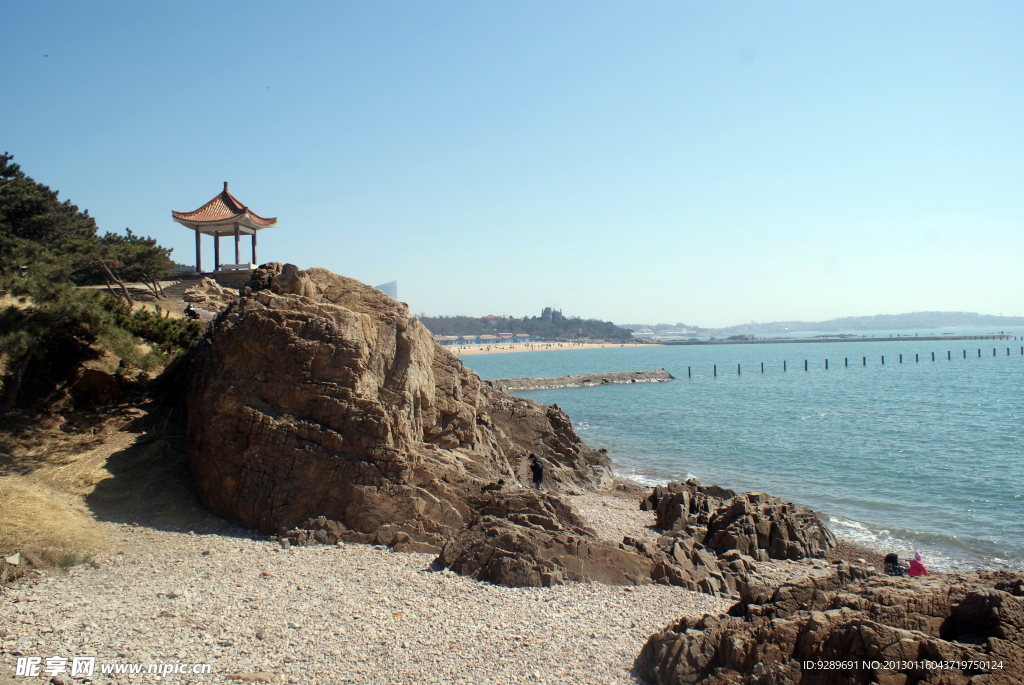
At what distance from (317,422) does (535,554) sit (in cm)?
532

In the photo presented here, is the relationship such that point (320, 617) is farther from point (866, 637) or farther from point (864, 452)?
point (864, 452)

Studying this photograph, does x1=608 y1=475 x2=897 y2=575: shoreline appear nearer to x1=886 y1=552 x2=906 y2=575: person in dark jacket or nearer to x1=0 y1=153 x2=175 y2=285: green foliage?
x1=886 y1=552 x2=906 y2=575: person in dark jacket

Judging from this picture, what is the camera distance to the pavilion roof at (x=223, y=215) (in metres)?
26.1

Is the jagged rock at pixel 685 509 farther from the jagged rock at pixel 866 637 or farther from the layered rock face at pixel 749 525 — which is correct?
the jagged rock at pixel 866 637

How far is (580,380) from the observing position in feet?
252

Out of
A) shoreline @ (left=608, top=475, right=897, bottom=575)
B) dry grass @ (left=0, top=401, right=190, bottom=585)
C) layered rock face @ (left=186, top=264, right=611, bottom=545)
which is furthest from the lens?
shoreline @ (left=608, top=475, right=897, bottom=575)

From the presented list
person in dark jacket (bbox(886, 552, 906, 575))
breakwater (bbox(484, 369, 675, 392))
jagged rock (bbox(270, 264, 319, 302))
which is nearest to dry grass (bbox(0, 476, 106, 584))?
jagged rock (bbox(270, 264, 319, 302))

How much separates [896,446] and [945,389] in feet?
122

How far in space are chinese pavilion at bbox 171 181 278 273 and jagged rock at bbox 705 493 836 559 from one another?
22750mm

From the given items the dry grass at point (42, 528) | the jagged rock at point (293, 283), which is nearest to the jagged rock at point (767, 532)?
the jagged rock at point (293, 283)

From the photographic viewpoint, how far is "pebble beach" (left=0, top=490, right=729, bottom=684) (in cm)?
721

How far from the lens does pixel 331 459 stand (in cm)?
1209

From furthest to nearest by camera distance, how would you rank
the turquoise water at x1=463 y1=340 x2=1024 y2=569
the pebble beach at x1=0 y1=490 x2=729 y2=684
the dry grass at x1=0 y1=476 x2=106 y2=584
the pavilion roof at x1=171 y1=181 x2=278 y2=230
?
the pavilion roof at x1=171 y1=181 x2=278 y2=230, the turquoise water at x1=463 y1=340 x2=1024 y2=569, the dry grass at x1=0 y1=476 x2=106 y2=584, the pebble beach at x1=0 y1=490 x2=729 y2=684

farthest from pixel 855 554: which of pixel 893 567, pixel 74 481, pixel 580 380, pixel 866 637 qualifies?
pixel 580 380
